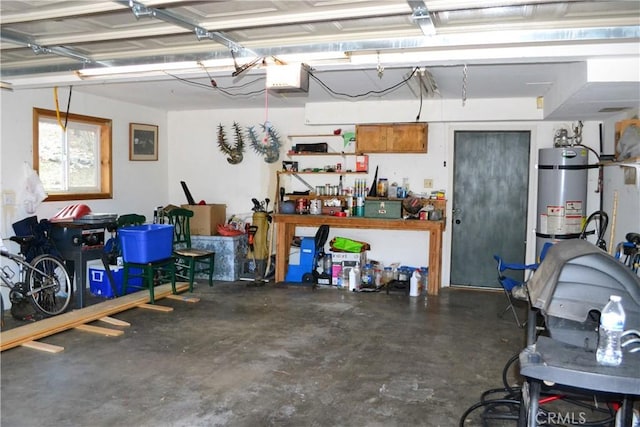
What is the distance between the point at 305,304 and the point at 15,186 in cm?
347

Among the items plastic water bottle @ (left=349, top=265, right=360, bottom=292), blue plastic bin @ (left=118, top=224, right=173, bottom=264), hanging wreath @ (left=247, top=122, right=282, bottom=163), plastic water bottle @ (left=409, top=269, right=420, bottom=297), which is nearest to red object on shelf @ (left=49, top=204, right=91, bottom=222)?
blue plastic bin @ (left=118, top=224, right=173, bottom=264)

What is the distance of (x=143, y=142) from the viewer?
7340 mm

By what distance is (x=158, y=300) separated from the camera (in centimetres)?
589

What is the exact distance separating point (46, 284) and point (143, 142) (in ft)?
9.44

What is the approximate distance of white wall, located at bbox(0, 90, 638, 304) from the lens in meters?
5.54

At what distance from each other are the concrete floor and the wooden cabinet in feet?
7.19

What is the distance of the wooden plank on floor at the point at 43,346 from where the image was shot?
4156mm

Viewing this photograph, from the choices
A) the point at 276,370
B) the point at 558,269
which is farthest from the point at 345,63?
the point at 276,370

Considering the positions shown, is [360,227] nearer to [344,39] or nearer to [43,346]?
[344,39]

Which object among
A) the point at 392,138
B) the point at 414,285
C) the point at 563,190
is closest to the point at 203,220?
the point at 392,138

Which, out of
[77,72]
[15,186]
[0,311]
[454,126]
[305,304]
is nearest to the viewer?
[77,72]

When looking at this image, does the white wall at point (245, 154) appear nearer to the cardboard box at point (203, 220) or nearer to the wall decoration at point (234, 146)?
the wall decoration at point (234, 146)

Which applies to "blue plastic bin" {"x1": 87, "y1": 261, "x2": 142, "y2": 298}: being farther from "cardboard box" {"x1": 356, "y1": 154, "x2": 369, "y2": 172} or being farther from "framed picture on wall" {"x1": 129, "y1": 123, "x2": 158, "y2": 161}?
"cardboard box" {"x1": 356, "y1": 154, "x2": 369, "y2": 172}

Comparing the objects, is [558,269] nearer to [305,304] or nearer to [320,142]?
[305,304]
